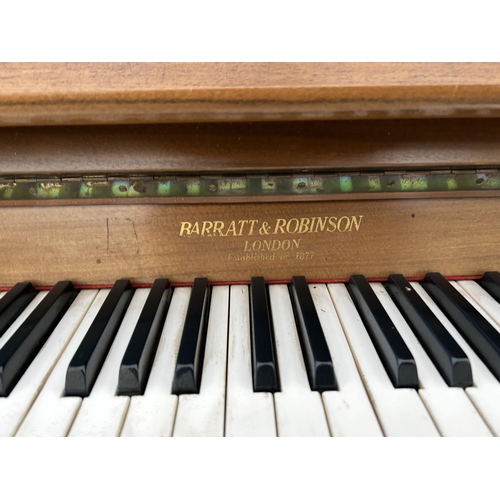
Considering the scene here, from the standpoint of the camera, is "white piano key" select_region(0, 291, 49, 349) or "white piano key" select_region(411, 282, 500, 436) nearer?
"white piano key" select_region(411, 282, 500, 436)

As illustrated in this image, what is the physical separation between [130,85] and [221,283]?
59 cm

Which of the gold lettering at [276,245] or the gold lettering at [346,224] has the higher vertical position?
the gold lettering at [346,224]

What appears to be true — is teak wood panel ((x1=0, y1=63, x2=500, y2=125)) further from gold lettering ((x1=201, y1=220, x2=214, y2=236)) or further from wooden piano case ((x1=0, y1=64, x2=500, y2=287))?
gold lettering ((x1=201, y1=220, x2=214, y2=236))

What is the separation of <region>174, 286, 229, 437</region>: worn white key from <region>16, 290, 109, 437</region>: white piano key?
20 cm

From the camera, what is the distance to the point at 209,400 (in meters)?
0.89

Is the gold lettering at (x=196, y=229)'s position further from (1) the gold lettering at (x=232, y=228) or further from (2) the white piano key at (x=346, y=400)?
(2) the white piano key at (x=346, y=400)

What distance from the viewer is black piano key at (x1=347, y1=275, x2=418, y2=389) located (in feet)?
2.96

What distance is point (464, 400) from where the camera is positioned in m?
0.87

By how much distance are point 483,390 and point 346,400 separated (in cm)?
27

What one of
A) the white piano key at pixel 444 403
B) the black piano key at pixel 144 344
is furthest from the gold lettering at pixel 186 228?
the white piano key at pixel 444 403

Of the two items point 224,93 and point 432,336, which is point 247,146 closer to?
point 224,93

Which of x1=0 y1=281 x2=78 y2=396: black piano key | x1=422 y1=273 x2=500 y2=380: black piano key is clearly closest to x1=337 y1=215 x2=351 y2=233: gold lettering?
x1=422 y1=273 x2=500 y2=380: black piano key

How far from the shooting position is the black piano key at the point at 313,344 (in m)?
0.90

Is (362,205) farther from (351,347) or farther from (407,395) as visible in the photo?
(407,395)
